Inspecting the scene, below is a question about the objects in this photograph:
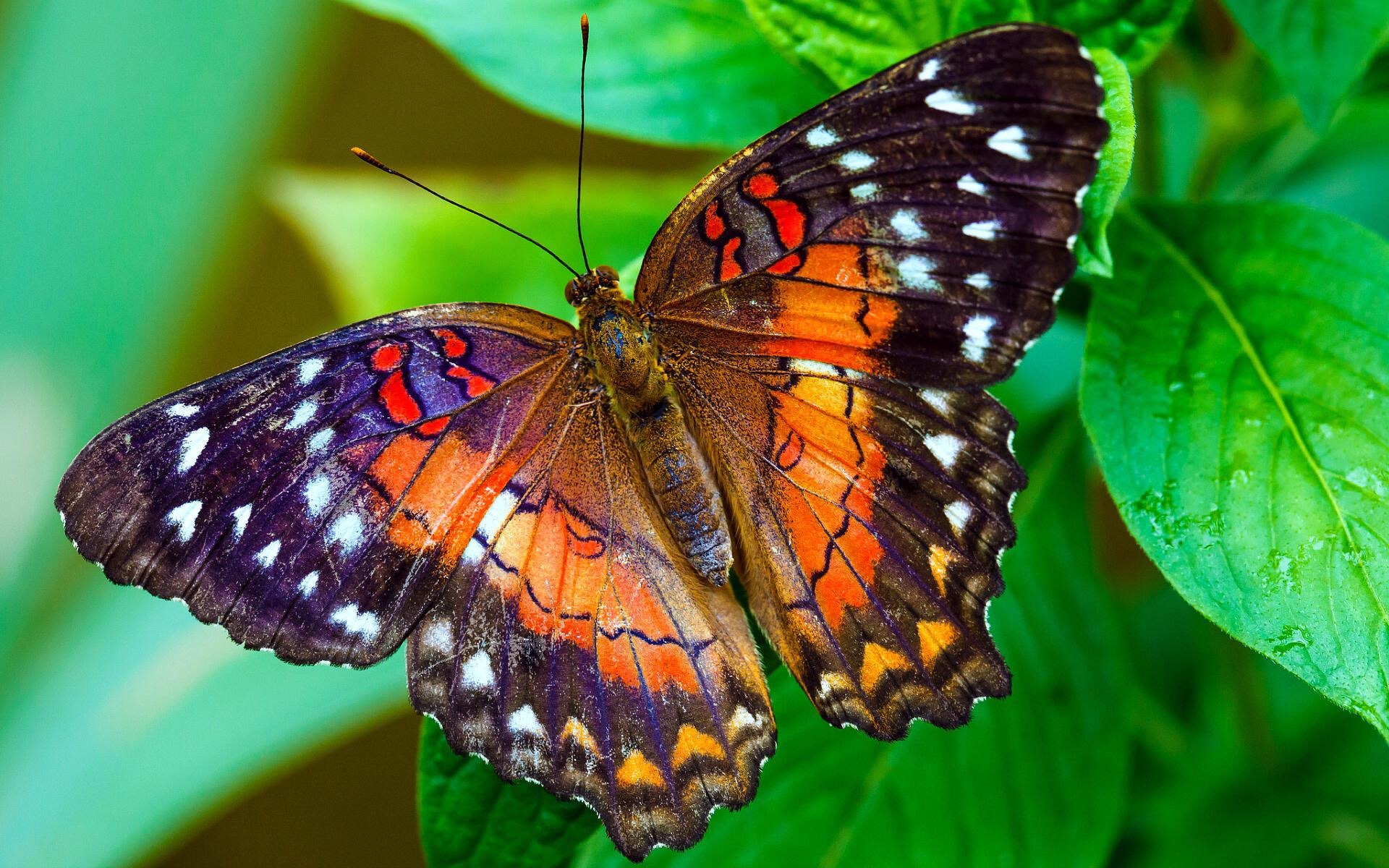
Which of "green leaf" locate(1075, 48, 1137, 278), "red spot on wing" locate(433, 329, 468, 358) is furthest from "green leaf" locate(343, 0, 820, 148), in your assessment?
"green leaf" locate(1075, 48, 1137, 278)

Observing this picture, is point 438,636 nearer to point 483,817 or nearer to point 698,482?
point 483,817

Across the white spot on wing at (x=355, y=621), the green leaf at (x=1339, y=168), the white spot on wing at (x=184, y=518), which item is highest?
the green leaf at (x=1339, y=168)

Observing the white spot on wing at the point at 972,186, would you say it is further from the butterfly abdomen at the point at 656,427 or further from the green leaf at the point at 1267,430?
the butterfly abdomen at the point at 656,427

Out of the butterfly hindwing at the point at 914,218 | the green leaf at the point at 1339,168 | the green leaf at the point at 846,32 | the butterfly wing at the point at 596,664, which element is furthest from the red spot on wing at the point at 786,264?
the green leaf at the point at 1339,168

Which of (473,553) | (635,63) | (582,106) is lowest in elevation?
(473,553)

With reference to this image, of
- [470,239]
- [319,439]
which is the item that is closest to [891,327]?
[319,439]

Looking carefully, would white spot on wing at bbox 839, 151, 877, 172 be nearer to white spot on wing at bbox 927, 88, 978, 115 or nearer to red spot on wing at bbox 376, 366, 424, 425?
white spot on wing at bbox 927, 88, 978, 115

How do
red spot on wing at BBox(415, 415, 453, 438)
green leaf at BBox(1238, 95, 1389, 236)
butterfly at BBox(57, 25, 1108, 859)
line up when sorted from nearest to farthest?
1. butterfly at BBox(57, 25, 1108, 859)
2. red spot on wing at BBox(415, 415, 453, 438)
3. green leaf at BBox(1238, 95, 1389, 236)
